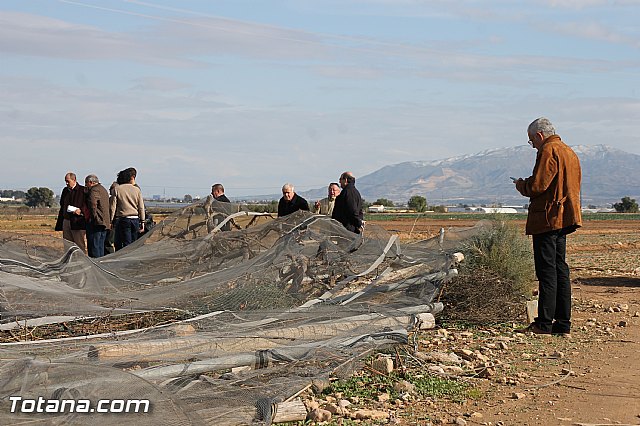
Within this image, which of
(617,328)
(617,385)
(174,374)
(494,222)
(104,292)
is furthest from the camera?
(494,222)

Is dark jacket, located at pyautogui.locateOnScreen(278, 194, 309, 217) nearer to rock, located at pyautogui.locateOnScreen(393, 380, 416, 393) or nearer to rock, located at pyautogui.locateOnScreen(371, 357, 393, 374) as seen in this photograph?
rock, located at pyautogui.locateOnScreen(371, 357, 393, 374)

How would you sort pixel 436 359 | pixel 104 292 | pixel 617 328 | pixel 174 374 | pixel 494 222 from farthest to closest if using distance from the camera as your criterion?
pixel 494 222, pixel 617 328, pixel 104 292, pixel 436 359, pixel 174 374

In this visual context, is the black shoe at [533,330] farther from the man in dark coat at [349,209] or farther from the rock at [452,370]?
the man in dark coat at [349,209]

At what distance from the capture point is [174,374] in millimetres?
5902

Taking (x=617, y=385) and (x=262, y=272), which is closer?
(x=617, y=385)

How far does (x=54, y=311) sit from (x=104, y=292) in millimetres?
1119

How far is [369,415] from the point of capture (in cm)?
609

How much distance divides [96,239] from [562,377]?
29.1ft

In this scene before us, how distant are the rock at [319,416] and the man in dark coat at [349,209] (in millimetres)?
7481

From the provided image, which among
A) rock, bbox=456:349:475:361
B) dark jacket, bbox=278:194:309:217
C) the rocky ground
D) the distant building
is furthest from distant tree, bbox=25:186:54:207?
rock, bbox=456:349:475:361

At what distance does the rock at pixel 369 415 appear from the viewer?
607 cm

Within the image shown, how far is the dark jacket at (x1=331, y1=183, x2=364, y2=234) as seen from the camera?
1352cm

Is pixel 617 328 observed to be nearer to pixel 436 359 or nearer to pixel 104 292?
pixel 436 359

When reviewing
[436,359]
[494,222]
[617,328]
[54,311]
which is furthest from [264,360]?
[494,222]
